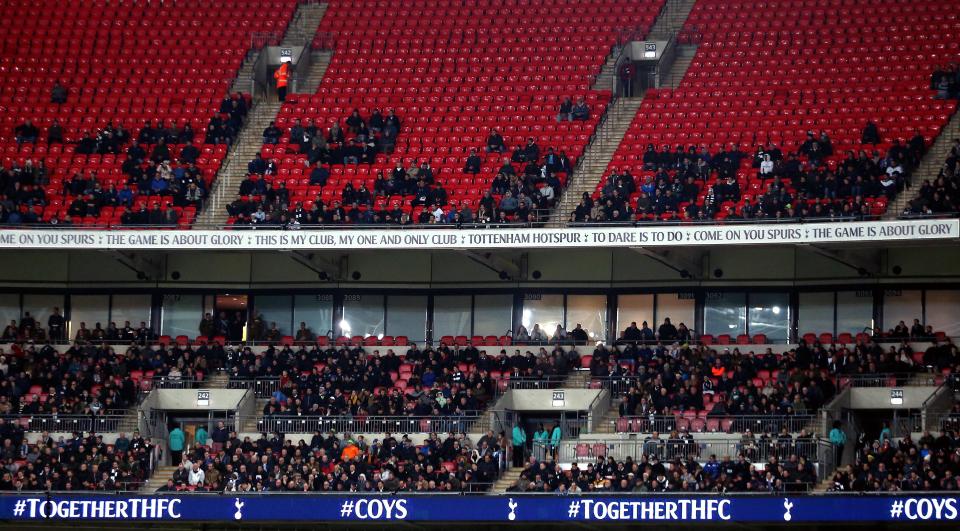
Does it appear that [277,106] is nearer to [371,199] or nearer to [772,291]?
[371,199]

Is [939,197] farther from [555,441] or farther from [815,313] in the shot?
[555,441]

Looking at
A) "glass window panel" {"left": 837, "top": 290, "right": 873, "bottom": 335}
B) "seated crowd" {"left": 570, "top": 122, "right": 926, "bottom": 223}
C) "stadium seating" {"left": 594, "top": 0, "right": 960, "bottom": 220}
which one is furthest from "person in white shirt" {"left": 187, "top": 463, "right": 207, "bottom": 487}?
"glass window panel" {"left": 837, "top": 290, "right": 873, "bottom": 335}

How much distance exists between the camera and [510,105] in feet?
133

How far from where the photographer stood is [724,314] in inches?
1453

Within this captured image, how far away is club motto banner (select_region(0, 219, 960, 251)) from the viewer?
3275cm

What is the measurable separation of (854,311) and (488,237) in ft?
26.5

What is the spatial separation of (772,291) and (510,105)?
816 cm

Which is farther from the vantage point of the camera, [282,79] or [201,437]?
[282,79]

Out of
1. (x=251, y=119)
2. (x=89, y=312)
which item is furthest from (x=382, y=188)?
(x=89, y=312)

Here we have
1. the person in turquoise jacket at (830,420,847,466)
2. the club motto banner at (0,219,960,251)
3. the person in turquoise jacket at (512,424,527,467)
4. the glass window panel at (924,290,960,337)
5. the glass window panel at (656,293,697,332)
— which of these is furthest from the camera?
the glass window panel at (656,293,697,332)

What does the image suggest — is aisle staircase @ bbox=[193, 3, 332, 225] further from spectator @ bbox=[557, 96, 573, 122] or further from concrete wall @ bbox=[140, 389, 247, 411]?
spectator @ bbox=[557, 96, 573, 122]

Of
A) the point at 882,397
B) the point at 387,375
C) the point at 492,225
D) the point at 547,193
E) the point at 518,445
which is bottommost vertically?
the point at 518,445

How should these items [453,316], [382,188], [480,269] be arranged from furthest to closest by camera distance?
[453,316] → [480,269] → [382,188]

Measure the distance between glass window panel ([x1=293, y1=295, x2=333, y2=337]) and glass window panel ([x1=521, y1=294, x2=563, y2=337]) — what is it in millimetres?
4659
